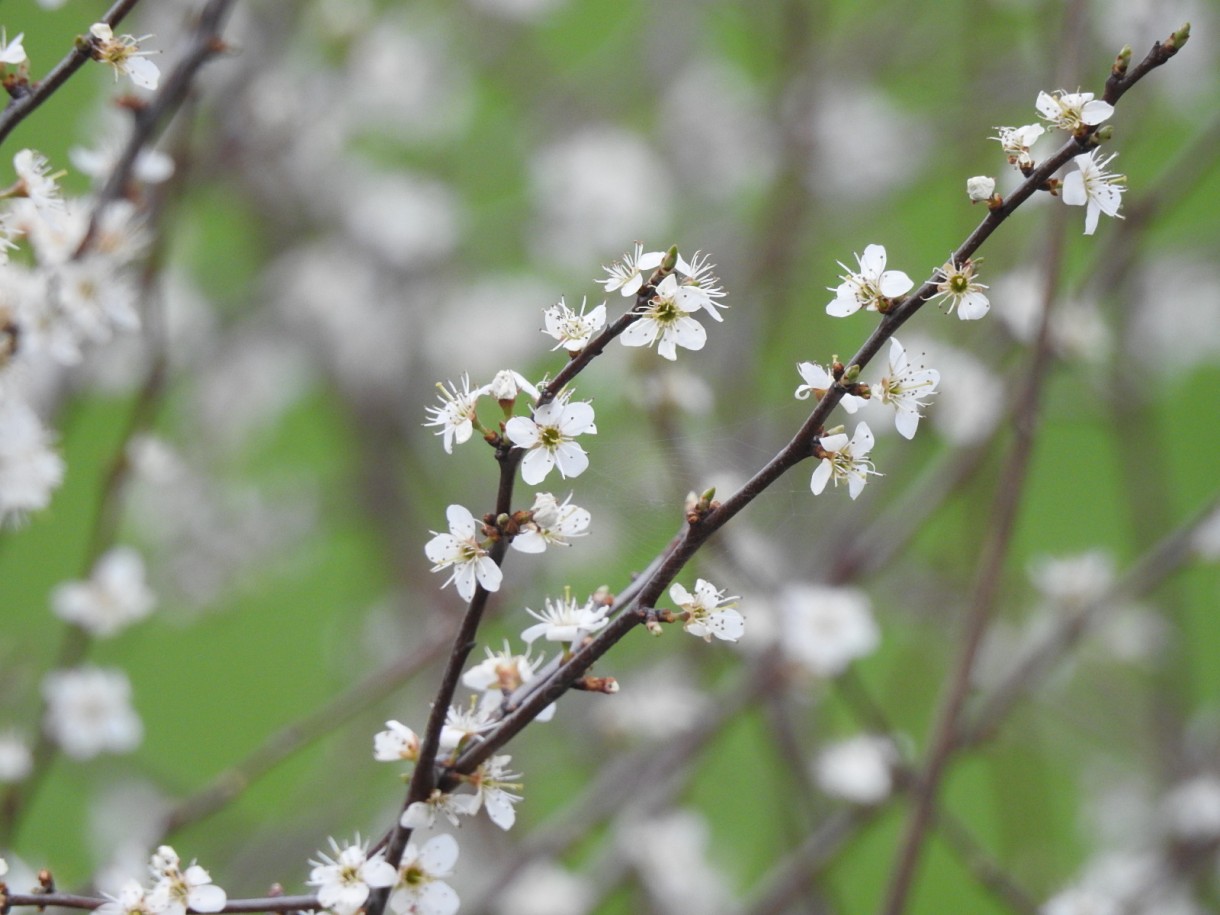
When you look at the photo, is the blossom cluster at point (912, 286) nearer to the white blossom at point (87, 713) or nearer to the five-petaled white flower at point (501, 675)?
the five-petaled white flower at point (501, 675)

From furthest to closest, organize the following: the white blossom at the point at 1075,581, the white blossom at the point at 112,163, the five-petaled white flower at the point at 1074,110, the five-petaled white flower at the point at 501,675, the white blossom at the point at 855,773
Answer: the white blossom at the point at 1075,581 → the white blossom at the point at 855,773 → the white blossom at the point at 112,163 → the five-petaled white flower at the point at 501,675 → the five-petaled white flower at the point at 1074,110

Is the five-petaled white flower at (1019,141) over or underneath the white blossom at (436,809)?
over

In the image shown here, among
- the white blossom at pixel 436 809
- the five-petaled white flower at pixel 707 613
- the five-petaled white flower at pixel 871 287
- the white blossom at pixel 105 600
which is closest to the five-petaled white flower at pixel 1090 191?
the five-petaled white flower at pixel 871 287

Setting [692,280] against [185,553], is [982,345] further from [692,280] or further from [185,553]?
[185,553]

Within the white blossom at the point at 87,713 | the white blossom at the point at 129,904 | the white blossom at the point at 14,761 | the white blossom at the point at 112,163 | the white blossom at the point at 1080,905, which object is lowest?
the white blossom at the point at 129,904

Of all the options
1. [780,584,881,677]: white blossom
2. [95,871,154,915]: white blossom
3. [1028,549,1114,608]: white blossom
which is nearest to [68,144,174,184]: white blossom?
[95,871,154,915]: white blossom

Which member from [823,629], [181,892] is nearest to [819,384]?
[181,892]

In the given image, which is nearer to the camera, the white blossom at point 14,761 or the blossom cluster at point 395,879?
the blossom cluster at point 395,879
